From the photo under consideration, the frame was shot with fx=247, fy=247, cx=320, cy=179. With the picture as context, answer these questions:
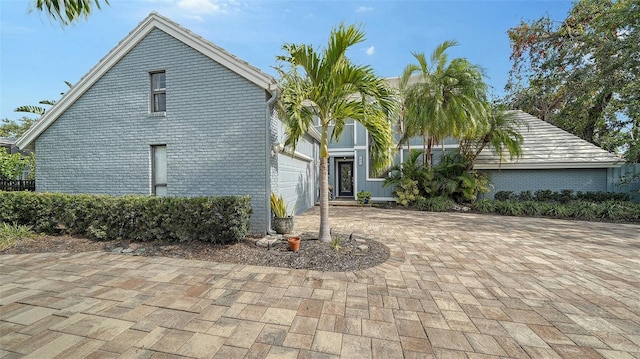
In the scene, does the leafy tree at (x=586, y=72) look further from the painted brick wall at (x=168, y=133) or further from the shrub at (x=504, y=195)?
the painted brick wall at (x=168, y=133)

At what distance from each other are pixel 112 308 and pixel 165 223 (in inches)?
104

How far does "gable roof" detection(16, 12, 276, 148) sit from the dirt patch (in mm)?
3779

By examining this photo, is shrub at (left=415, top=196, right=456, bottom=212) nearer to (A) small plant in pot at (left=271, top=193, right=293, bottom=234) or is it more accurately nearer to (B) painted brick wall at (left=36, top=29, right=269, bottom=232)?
(A) small plant in pot at (left=271, top=193, right=293, bottom=234)

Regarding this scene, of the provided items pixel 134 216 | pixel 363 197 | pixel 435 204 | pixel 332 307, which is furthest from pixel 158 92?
pixel 435 204

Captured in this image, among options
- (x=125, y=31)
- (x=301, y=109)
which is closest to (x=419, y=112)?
(x=301, y=109)

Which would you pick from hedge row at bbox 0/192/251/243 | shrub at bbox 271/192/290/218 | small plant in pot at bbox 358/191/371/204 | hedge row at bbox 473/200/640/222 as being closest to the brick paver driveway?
hedge row at bbox 0/192/251/243

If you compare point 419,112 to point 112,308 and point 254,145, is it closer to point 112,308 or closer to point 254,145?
point 254,145

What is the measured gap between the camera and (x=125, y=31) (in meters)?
6.80

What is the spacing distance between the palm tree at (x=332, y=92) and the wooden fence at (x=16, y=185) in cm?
1156

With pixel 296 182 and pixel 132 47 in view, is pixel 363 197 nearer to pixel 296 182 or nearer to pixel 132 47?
pixel 296 182

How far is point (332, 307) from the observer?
2.92 metres

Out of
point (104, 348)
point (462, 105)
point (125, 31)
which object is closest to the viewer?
point (104, 348)

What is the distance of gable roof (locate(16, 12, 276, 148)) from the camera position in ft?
19.8

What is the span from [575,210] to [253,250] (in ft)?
37.1
